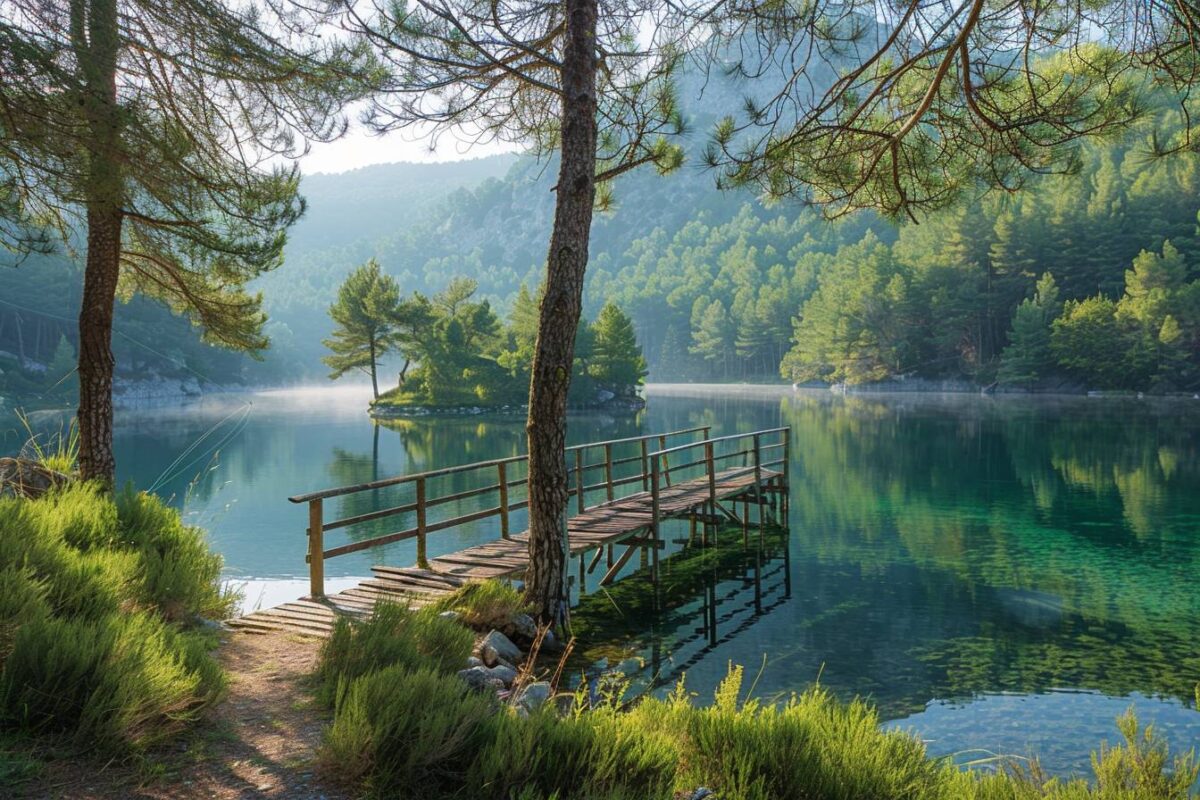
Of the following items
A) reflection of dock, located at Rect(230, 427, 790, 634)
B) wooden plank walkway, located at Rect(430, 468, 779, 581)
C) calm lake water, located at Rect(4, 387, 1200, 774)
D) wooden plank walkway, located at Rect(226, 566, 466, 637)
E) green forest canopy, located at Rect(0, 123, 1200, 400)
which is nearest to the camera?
wooden plank walkway, located at Rect(226, 566, 466, 637)

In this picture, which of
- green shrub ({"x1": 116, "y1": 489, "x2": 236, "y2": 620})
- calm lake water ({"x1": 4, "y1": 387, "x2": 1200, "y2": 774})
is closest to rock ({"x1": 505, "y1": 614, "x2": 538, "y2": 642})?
calm lake water ({"x1": 4, "y1": 387, "x2": 1200, "y2": 774})

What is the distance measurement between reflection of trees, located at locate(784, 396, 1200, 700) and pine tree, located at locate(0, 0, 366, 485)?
844 centimetres

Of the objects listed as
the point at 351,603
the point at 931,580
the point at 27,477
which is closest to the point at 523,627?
the point at 351,603

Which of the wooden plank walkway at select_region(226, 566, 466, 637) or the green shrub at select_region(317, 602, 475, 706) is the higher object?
the green shrub at select_region(317, 602, 475, 706)

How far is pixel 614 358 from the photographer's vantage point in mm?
63156

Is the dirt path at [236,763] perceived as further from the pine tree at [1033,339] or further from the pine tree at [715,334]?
the pine tree at [715,334]

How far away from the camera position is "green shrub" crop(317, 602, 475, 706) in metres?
5.43

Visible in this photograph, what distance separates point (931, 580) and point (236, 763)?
1201 cm

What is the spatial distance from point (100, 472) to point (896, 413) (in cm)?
4763

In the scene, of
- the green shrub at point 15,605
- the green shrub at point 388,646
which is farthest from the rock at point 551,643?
the green shrub at point 15,605

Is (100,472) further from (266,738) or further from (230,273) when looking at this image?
(266,738)

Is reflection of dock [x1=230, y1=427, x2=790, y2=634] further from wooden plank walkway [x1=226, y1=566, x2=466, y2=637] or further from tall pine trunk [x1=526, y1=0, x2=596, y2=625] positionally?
tall pine trunk [x1=526, y1=0, x2=596, y2=625]

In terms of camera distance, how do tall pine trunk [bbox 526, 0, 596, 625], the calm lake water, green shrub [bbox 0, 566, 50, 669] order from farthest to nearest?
the calm lake water
tall pine trunk [bbox 526, 0, 596, 625]
green shrub [bbox 0, 566, 50, 669]

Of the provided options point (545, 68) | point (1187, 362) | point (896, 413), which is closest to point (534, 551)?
point (545, 68)
